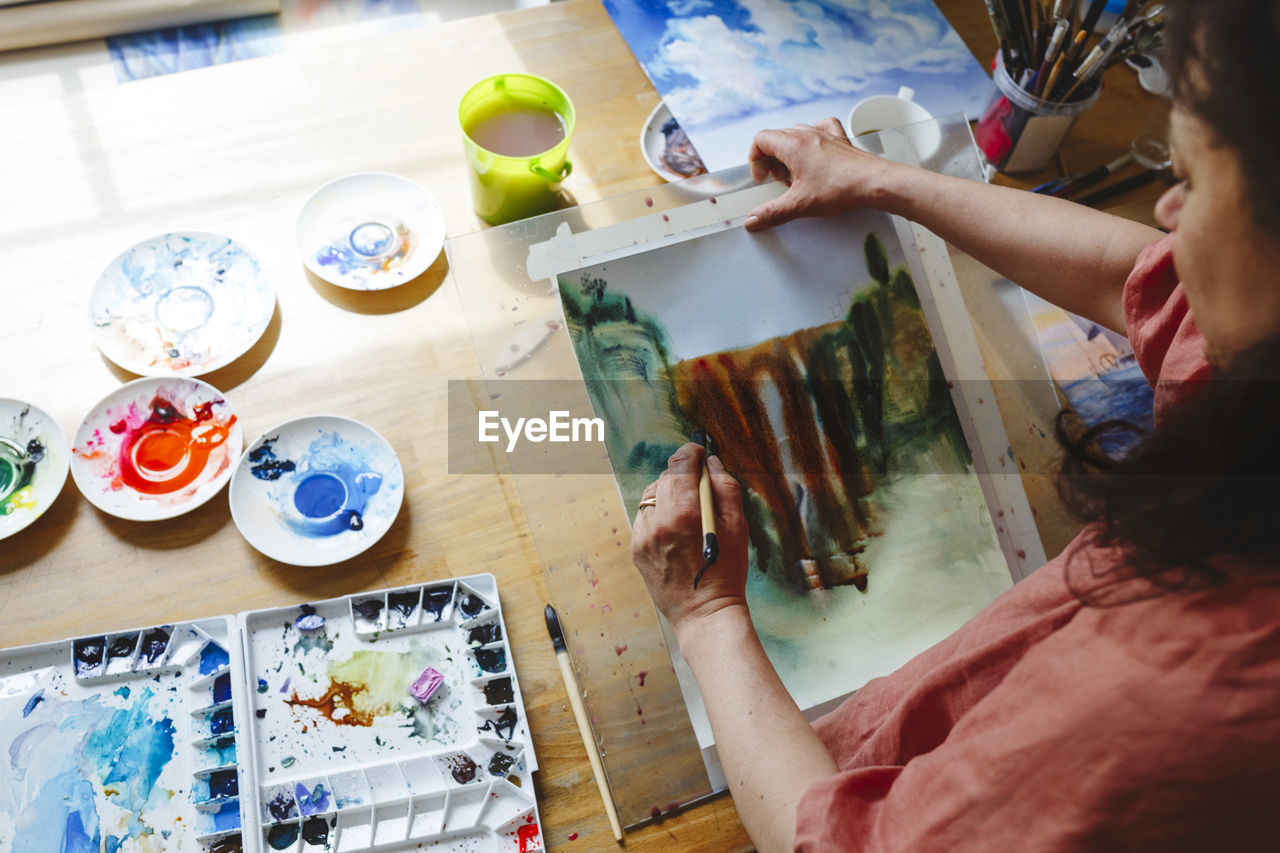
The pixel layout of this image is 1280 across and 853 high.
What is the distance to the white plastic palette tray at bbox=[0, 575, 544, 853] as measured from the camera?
2.35ft

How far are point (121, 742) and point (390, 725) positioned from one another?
243 mm

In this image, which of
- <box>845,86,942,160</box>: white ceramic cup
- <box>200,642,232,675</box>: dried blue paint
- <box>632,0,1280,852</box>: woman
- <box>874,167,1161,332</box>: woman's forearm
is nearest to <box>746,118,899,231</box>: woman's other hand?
<box>874,167,1161,332</box>: woman's forearm

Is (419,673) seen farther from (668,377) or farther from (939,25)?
(939,25)

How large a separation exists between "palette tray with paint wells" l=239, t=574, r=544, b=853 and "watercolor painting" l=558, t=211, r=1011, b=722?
22cm

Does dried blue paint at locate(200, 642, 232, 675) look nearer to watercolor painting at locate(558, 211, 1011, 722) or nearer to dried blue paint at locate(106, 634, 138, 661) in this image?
dried blue paint at locate(106, 634, 138, 661)

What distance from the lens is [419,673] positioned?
2.54 ft

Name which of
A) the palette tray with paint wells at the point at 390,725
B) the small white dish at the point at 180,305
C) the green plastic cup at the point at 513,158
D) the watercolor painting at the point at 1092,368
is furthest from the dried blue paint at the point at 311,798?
the watercolor painting at the point at 1092,368

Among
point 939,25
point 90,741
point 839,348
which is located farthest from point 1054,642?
point 939,25

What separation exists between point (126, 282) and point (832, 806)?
92 cm

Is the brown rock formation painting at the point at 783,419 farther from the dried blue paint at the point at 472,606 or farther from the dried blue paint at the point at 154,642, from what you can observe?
the dried blue paint at the point at 154,642

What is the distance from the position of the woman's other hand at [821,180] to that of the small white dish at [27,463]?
30.4 inches

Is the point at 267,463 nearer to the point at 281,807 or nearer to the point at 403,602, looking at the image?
the point at 403,602

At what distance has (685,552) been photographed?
0.74 meters

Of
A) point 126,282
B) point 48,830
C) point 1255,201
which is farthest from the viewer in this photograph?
point 126,282
